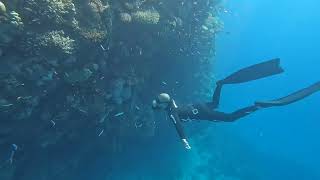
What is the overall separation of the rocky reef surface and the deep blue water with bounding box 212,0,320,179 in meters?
27.4

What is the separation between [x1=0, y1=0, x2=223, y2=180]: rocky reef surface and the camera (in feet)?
28.7

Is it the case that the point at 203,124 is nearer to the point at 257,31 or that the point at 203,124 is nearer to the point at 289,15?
the point at 257,31

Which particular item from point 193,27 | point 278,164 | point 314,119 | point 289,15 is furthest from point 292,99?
point 289,15

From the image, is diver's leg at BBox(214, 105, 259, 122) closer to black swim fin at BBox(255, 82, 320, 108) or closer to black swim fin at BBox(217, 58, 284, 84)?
black swim fin at BBox(255, 82, 320, 108)

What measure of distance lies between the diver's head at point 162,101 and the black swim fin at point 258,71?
2967mm

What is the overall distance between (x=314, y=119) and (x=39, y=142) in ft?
149

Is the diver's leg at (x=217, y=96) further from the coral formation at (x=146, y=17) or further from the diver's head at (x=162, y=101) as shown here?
the coral formation at (x=146, y=17)

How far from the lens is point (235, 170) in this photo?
28.0m

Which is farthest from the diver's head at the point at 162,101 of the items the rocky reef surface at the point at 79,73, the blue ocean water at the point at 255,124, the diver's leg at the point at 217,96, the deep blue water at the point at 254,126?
the blue ocean water at the point at 255,124

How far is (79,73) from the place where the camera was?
32.3ft

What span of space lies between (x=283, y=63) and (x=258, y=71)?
1772 inches

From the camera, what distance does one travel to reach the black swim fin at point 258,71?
1075 centimetres

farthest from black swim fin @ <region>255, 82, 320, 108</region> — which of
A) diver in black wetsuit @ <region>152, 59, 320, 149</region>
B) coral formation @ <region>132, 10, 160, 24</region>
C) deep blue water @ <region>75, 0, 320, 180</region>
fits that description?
deep blue water @ <region>75, 0, 320, 180</region>

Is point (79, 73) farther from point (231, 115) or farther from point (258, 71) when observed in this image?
point (258, 71)
